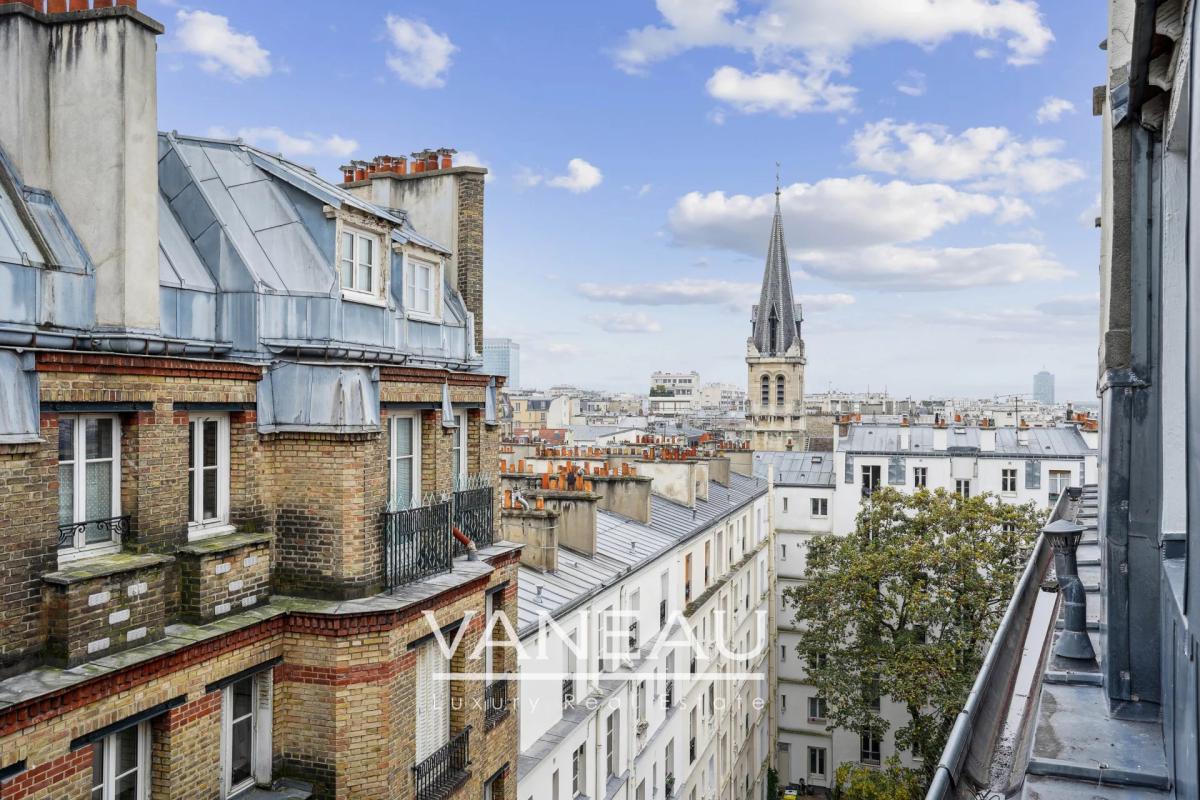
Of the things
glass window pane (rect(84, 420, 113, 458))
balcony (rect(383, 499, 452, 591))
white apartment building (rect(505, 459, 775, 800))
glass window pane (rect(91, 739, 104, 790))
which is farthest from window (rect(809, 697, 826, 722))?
glass window pane (rect(84, 420, 113, 458))

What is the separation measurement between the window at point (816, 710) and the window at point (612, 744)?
84.1 ft

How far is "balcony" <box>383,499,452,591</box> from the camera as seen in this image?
1107 centimetres

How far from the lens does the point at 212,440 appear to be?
1029 cm

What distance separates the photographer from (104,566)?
326 inches

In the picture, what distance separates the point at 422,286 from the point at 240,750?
686cm

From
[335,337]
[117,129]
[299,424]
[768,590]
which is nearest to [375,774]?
[299,424]

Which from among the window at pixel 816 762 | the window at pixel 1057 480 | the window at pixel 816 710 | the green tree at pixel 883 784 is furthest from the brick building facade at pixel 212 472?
the window at pixel 1057 480

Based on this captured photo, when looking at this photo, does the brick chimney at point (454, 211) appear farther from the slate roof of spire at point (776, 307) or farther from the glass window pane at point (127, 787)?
the slate roof of spire at point (776, 307)

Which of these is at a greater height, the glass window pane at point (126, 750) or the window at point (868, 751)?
the glass window pane at point (126, 750)

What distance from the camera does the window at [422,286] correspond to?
13.1 meters

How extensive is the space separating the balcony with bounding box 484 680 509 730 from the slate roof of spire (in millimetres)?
86382

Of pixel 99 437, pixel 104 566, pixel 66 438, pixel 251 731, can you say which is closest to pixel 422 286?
pixel 99 437

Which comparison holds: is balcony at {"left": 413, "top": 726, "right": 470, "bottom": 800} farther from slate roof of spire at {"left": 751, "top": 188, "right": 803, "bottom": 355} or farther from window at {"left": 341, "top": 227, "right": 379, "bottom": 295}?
slate roof of spire at {"left": 751, "top": 188, "right": 803, "bottom": 355}

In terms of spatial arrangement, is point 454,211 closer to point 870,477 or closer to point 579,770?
point 579,770
